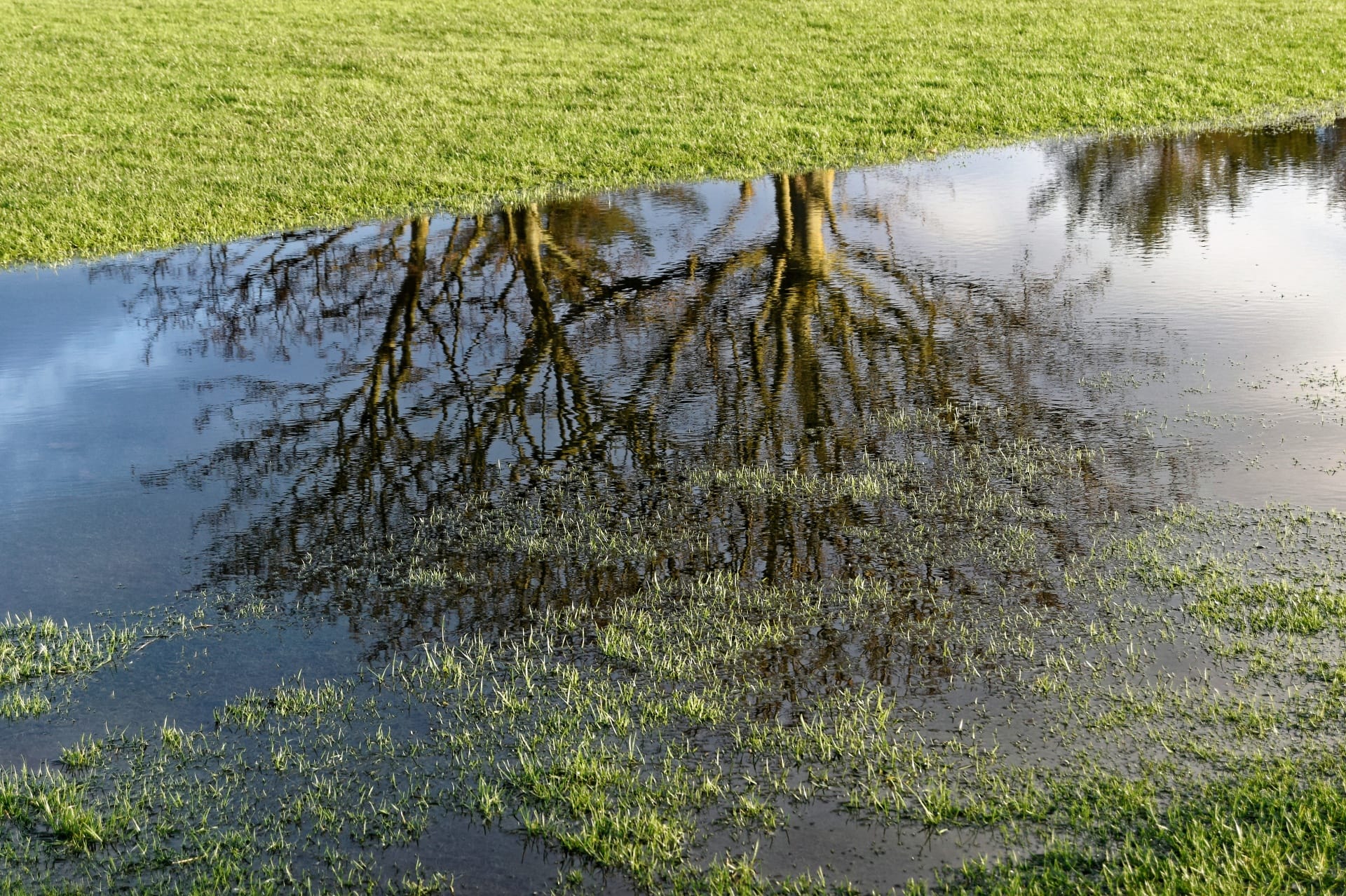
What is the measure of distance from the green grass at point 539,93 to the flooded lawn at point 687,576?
4.16 metres

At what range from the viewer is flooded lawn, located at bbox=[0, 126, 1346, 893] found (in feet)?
14.9

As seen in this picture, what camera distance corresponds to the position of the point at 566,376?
9.87 m

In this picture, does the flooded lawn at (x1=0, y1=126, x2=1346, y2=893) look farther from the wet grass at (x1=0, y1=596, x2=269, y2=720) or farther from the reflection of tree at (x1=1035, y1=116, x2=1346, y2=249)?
the reflection of tree at (x1=1035, y1=116, x2=1346, y2=249)

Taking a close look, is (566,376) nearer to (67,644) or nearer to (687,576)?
(687,576)

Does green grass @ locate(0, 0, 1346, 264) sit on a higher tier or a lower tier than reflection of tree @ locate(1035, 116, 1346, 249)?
higher

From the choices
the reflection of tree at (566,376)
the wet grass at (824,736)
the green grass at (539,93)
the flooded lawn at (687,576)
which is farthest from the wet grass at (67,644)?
the green grass at (539,93)

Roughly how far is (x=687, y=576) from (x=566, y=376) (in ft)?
12.2

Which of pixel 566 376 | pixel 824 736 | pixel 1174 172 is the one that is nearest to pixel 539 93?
pixel 1174 172

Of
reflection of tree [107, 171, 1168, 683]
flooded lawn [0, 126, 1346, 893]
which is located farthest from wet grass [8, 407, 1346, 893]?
reflection of tree [107, 171, 1168, 683]

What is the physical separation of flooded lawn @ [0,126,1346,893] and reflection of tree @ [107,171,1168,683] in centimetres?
5

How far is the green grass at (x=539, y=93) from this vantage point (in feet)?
54.1

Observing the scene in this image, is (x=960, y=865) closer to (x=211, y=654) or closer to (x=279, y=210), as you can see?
(x=211, y=654)

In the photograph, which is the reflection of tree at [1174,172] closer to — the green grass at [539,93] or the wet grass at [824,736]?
the green grass at [539,93]

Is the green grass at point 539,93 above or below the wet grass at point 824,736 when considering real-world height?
above
